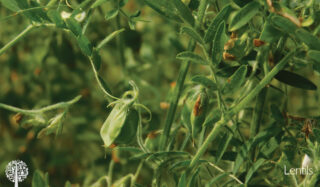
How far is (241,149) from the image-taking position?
2.43 ft

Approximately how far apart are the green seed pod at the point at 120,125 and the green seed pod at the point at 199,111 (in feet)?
0.29

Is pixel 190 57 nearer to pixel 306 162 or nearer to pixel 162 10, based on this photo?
pixel 162 10

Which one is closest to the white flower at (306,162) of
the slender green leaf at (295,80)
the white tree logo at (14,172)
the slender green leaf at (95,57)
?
the slender green leaf at (295,80)

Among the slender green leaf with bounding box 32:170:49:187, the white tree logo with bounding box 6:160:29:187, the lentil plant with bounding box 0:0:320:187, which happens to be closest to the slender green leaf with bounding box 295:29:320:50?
the lentil plant with bounding box 0:0:320:187

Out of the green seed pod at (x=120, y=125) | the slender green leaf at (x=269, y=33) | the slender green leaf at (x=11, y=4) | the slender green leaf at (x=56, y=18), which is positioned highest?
the slender green leaf at (x=11, y=4)

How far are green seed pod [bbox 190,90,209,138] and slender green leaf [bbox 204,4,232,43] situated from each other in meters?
0.09

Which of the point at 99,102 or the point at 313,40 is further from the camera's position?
the point at 99,102

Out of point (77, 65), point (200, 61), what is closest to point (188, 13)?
point (200, 61)

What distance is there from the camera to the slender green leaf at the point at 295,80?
72cm

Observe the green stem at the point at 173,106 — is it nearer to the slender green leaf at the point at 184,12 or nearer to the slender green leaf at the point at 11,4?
the slender green leaf at the point at 184,12

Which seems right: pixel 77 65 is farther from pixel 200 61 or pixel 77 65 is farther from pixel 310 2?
pixel 310 2

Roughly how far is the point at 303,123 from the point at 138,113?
27cm

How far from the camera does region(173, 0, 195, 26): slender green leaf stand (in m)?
0.64

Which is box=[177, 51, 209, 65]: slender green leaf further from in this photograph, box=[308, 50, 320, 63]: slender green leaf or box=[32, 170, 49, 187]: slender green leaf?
box=[32, 170, 49, 187]: slender green leaf
